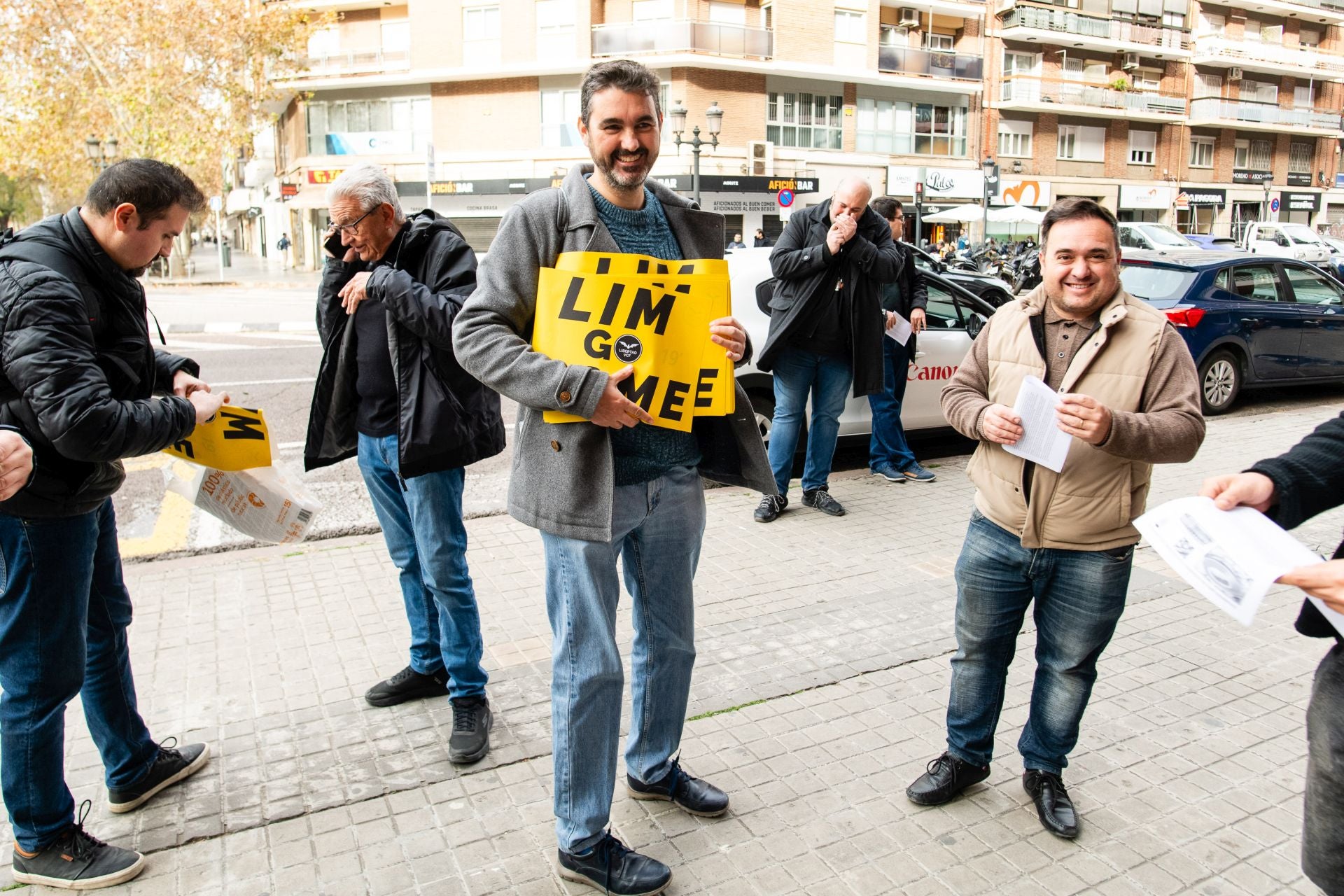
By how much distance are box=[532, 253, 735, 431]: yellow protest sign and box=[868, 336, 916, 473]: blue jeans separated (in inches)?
180

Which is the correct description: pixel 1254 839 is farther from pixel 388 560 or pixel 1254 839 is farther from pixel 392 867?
pixel 388 560

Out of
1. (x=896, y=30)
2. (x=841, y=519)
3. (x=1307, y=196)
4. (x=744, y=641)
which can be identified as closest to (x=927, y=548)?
(x=841, y=519)

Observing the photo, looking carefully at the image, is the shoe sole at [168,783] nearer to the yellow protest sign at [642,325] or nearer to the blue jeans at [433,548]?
the blue jeans at [433,548]

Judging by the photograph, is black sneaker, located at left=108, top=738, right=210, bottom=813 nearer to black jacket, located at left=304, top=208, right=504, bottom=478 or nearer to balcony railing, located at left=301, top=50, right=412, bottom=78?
black jacket, located at left=304, top=208, right=504, bottom=478

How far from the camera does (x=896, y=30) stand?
37.9m

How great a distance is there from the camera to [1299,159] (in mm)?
→ 50062

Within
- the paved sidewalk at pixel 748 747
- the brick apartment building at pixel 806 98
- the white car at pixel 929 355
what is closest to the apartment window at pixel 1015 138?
the brick apartment building at pixel 806 98

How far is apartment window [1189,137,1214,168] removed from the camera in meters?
46.4

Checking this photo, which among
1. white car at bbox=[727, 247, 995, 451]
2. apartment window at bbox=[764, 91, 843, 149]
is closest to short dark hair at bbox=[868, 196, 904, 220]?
white car at bbox=[727, 247, 995, 451]

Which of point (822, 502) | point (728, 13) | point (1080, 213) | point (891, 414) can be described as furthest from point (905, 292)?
point (728, 13)

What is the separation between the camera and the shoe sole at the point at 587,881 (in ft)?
8.84

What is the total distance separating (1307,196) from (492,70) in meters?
41.3

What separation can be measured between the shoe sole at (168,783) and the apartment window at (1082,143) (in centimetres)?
4552

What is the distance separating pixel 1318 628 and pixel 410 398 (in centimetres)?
264
